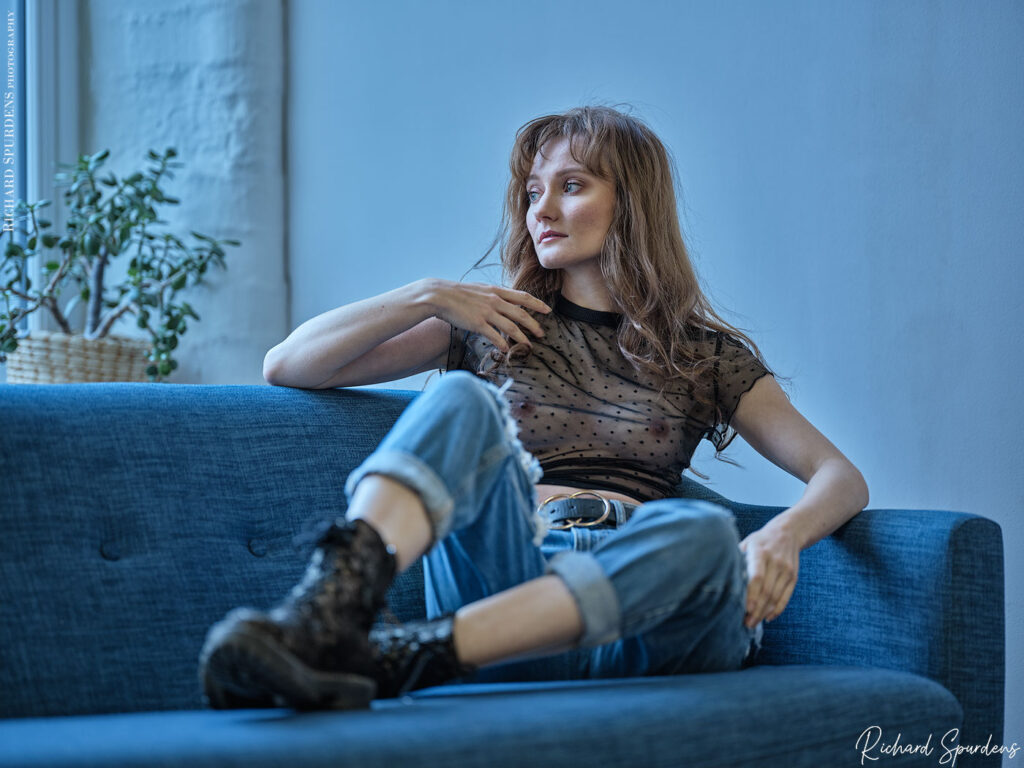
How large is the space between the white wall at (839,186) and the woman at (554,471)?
16.4 inches

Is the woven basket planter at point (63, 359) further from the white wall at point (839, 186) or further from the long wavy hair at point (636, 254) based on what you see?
the long wavy hair at point (636, 254)

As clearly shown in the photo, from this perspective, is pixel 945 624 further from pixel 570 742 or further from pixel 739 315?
pixel 739 315

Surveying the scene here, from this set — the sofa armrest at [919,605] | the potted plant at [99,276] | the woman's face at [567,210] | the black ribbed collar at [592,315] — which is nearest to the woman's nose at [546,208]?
the woman's face at [567,210]

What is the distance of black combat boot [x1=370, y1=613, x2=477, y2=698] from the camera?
104cm

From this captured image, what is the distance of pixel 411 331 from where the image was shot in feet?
5.58

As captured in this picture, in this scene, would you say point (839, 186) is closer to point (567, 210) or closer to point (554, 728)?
point (567, 210)

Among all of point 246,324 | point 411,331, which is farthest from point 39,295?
point 411,331

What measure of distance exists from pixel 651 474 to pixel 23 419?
2.90ft

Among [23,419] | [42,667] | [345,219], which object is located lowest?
[42,667]

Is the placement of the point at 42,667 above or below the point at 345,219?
below

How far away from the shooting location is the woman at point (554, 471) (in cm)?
101

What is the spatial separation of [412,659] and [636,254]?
0.91 meters

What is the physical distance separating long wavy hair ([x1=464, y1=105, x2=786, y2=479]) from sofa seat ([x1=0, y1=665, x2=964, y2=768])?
57 cm

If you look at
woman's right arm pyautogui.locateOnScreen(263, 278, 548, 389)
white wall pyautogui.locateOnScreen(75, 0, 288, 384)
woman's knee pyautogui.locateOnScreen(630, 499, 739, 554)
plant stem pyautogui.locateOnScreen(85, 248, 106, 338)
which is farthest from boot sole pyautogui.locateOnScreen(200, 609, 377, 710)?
white wall pyautogui.locateOnScreen(75, 0, 288, 384)
